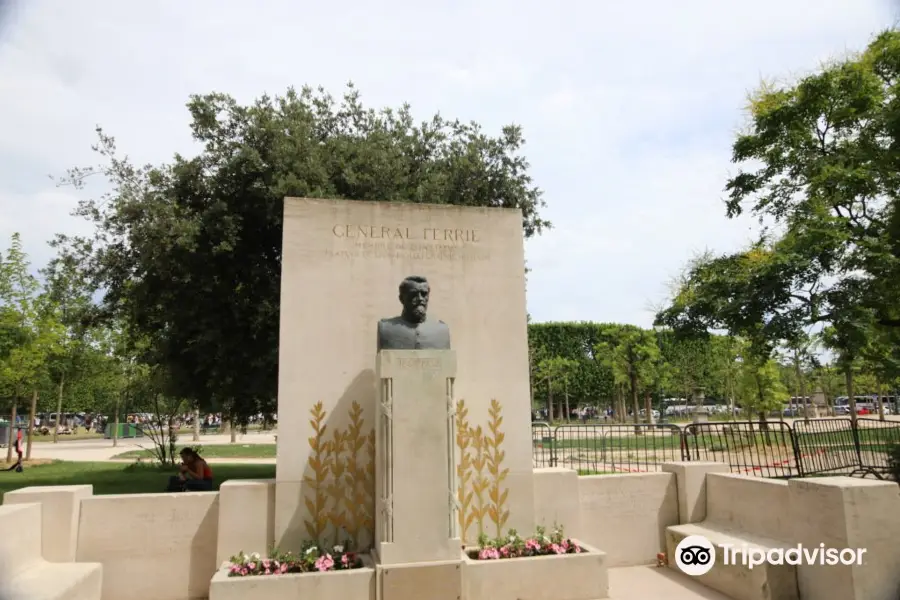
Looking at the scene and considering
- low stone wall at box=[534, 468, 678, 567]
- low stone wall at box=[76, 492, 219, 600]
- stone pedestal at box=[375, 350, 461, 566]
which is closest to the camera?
stone pedestal at box=[375, 350, 461, 566]

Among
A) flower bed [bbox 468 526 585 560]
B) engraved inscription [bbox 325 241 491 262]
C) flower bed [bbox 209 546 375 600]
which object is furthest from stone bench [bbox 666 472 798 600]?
engraved inscription [bbox 325 241 491 262]

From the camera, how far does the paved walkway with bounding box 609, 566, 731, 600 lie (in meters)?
6.46

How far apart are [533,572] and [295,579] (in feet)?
8.23

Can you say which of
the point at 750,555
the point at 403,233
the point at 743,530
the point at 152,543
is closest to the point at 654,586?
the point at 750,555

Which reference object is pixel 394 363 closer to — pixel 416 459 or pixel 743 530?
pixel 416 459

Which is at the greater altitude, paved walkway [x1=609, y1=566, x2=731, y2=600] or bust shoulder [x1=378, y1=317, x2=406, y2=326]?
bust shoulder [x1=378, y1=317, x2=406, y2=326]

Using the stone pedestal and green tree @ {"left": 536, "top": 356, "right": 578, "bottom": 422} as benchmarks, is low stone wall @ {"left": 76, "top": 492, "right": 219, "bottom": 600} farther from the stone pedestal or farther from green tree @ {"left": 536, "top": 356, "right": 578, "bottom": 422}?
green tree @ {"left": 536, "top": 356, "right": 578, "bottom": 422}

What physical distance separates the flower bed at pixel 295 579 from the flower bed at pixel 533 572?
1120 millimetres

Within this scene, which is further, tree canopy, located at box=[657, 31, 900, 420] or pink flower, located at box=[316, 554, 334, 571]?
tree canopy, located at box=[657, 31, 900, 420]

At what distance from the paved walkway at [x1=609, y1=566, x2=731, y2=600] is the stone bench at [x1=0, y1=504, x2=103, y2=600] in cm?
555

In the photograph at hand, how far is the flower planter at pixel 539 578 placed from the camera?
Answer: 618cm

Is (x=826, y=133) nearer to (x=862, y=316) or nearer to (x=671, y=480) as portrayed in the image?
(x=862, y=316)

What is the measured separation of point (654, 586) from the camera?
6879 millimetres

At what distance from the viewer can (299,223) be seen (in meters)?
7.27
